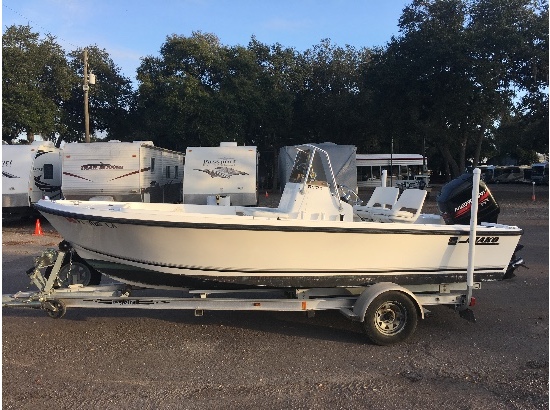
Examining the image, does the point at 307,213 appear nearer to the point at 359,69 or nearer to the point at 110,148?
the point at 110,148

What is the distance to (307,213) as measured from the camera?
233 inches

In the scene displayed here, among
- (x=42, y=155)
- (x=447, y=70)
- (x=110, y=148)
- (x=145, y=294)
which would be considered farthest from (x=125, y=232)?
(x=447, y=70)

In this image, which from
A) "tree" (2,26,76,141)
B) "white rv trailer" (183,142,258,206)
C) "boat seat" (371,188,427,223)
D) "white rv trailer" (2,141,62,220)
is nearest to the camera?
"boat seat" (371,188,427,223)

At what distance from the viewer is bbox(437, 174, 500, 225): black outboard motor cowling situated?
603 centimetres

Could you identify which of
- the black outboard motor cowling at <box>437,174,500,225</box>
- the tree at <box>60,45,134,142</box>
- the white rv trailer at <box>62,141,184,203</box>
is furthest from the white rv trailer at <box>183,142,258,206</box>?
the tree at <box>60,45,134,142</box>

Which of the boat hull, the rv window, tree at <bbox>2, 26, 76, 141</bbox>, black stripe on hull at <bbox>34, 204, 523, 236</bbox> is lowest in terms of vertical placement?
the boat hull

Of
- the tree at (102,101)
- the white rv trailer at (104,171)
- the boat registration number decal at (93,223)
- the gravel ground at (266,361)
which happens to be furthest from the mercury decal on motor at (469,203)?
the tree at (102,101)

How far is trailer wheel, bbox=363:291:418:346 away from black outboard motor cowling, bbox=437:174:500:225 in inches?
54.5

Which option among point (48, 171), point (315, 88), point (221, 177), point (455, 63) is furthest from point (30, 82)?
point (455, 63)

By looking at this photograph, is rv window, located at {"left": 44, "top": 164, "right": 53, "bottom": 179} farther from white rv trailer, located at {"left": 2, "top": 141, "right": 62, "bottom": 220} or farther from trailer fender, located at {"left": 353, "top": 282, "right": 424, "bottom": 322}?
trailer fender, located at {"left": 353, "top": 282, "right": 424, "bottom": 322}

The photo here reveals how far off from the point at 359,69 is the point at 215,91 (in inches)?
403

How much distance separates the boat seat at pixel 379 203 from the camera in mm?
6520

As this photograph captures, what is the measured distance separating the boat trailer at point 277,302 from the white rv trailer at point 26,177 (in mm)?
10705

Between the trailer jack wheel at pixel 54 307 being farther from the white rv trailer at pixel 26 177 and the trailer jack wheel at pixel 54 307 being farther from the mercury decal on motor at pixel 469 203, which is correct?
the white rv trailer at pixel 26 177
